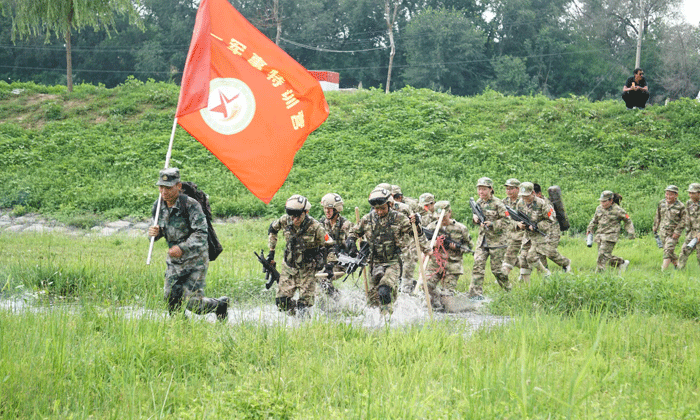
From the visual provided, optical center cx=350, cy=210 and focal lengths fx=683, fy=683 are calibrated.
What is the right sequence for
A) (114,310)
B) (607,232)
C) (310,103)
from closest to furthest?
(114,310) → (310,103) → (607,232)

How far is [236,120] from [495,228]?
5.48 metres

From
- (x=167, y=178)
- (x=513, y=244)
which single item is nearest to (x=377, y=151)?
(x=513, y=244)

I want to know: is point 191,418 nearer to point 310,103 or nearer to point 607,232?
point 310,103

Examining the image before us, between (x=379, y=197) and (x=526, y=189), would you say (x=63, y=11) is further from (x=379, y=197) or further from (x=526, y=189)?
(x=379, y=197)

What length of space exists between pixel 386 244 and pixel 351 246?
1.51 m

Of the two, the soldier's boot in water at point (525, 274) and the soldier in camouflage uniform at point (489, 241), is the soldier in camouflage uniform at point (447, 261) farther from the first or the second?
the soldier's boot in water at point (525, 274)

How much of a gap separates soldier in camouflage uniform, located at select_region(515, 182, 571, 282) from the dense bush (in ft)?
20.4

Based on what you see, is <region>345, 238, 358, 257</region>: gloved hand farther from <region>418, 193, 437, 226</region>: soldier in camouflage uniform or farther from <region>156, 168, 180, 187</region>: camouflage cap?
<region>156, 168, 180, 187</region>: camouflage cap

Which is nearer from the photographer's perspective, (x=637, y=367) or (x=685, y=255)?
(x=637, y=367)

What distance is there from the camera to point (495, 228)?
12.1 meters

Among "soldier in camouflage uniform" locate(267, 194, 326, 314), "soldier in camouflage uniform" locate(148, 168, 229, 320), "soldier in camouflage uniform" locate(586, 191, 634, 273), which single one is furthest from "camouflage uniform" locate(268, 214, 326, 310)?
"soldier in camouflage uniform" locate(586, 191, 634, 273)

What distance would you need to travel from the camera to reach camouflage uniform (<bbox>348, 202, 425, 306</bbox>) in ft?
30.7

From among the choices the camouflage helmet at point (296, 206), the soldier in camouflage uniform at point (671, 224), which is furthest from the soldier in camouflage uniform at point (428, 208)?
the soldier in camouflage uniform at point (671, 224)

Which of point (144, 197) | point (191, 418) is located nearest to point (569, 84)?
point (144, 197)
